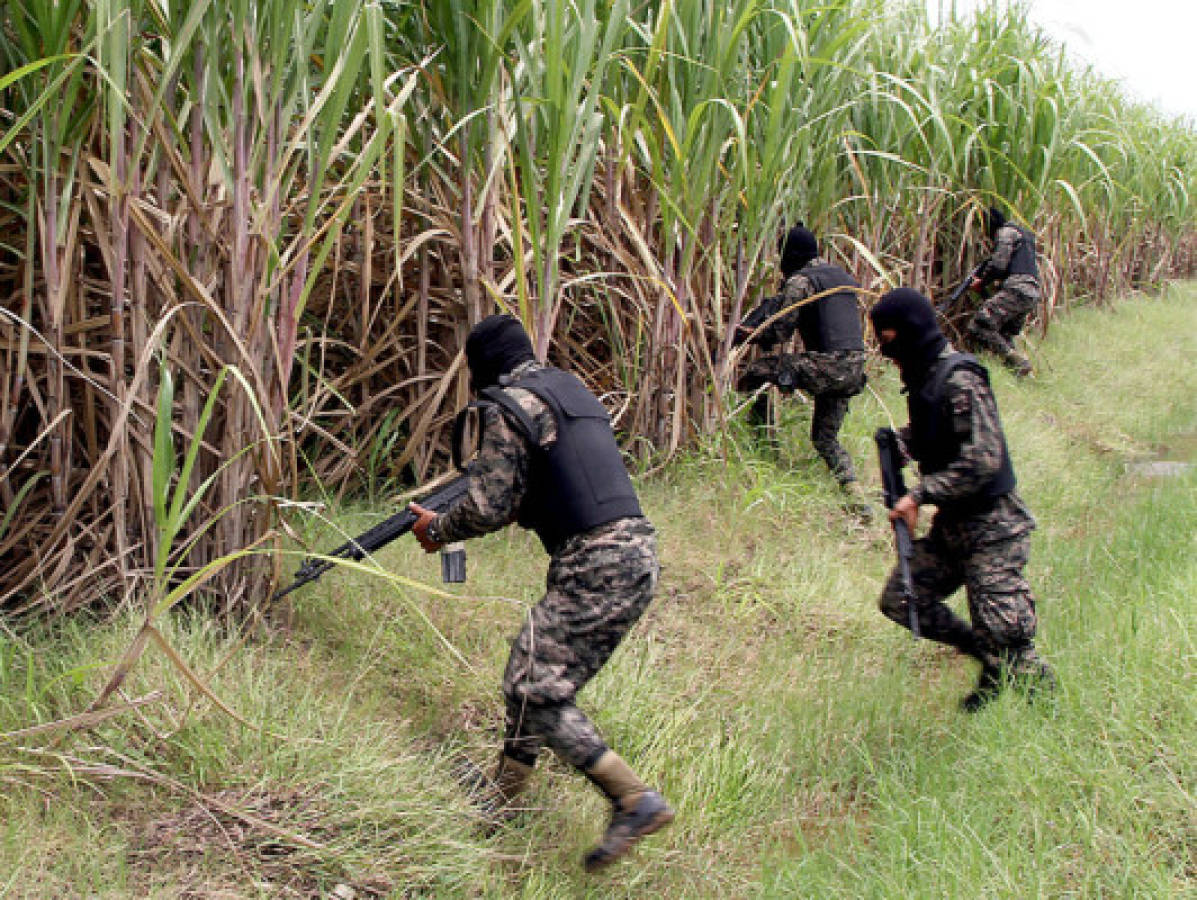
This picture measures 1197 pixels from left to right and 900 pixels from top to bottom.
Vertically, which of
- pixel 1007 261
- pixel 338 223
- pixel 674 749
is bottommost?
pixel 674 749

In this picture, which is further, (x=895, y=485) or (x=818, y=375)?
(x=818, y=375)

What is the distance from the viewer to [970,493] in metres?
2.90

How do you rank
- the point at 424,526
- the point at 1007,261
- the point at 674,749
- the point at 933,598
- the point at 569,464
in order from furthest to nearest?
the point at 1007,261 < the point at 933,598 < the point at 674,749 < the point at 424,526 < the point at 569,464

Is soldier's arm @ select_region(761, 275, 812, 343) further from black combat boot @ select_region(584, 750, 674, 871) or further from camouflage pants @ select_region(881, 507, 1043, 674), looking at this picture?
black combat boot @ select_region(584, 750, 674, 871)

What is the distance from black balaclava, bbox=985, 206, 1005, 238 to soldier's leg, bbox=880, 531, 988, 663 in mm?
5037

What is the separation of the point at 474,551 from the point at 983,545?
167 centimetres

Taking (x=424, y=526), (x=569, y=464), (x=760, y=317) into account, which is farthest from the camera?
(x=760, y=317)

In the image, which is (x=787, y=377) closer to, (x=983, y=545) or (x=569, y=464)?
(x=983, y=545)

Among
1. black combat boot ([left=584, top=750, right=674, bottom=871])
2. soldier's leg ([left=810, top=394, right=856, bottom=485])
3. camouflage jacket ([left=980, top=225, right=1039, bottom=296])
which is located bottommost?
soldier's leg ([left=810, top=394, right=856, bottom=485])

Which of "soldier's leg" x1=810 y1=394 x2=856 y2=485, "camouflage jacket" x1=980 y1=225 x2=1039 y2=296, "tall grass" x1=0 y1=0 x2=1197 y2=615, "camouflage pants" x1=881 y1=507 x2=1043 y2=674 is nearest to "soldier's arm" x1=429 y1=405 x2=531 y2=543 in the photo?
"tall grass" x1=0 y1=0 x2=1197 y2=615

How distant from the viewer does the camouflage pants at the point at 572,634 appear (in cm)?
235

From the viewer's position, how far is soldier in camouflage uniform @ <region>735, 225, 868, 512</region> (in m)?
4.83

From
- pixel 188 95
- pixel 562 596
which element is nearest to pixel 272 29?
pixel 188 95

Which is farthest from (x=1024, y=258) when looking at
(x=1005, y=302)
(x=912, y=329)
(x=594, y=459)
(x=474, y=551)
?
(x=594, y=459)
